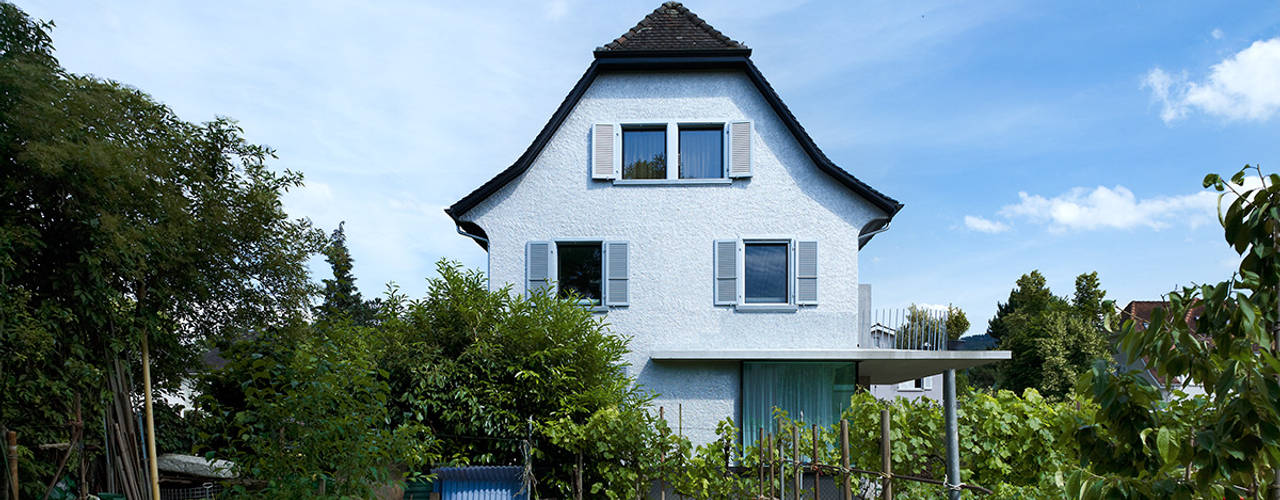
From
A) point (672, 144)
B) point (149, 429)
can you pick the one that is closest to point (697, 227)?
point (672, 144)

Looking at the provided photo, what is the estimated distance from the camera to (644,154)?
41.9ft

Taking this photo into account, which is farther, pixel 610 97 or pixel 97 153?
pixel 610 97

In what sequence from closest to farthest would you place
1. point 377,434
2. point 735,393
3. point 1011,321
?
point 377,434, point 735,393, point 1011,321

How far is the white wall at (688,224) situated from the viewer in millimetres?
12258

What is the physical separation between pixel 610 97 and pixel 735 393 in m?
4.76

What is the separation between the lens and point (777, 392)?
12289mm

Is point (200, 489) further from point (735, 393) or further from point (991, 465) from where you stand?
point (991, 465)

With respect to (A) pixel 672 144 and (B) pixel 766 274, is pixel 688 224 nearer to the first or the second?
(A) pixel 672 144

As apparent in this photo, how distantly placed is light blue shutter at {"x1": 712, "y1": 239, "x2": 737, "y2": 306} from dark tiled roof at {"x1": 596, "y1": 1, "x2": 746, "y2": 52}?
2.96m

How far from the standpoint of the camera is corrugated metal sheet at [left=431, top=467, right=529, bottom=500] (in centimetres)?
918

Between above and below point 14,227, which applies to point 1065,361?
below

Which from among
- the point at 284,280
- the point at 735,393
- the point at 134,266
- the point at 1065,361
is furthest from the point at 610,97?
the point at 1065,361

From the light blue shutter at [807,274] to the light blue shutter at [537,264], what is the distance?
3610mm

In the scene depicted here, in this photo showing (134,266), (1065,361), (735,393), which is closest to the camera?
(134,266)
